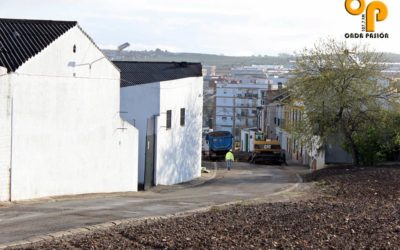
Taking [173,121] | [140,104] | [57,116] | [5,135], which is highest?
[140,104]

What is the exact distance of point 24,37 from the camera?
22453 mm

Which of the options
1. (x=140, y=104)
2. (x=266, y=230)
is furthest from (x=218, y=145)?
(x=266, y=230)

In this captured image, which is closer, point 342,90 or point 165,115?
point 165,115

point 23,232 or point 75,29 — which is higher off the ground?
point 75,29

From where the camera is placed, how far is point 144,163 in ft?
103

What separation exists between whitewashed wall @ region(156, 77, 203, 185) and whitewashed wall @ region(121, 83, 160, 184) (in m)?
0.44

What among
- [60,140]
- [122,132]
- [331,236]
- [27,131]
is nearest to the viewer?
[331,236]

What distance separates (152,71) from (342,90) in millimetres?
10106

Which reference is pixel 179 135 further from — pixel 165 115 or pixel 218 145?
pixel 218 145

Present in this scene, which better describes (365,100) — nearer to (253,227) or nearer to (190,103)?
(190,103)

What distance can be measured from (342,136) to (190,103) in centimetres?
881

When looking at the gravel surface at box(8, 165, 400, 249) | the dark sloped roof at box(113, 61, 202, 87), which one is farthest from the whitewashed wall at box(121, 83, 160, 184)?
the gravel surface at box(8, 165, 400, 249)

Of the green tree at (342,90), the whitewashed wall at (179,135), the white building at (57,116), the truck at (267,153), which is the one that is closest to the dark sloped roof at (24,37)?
the white building at (57,116)

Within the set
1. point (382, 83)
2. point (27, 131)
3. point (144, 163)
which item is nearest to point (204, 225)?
point (27, 131)
